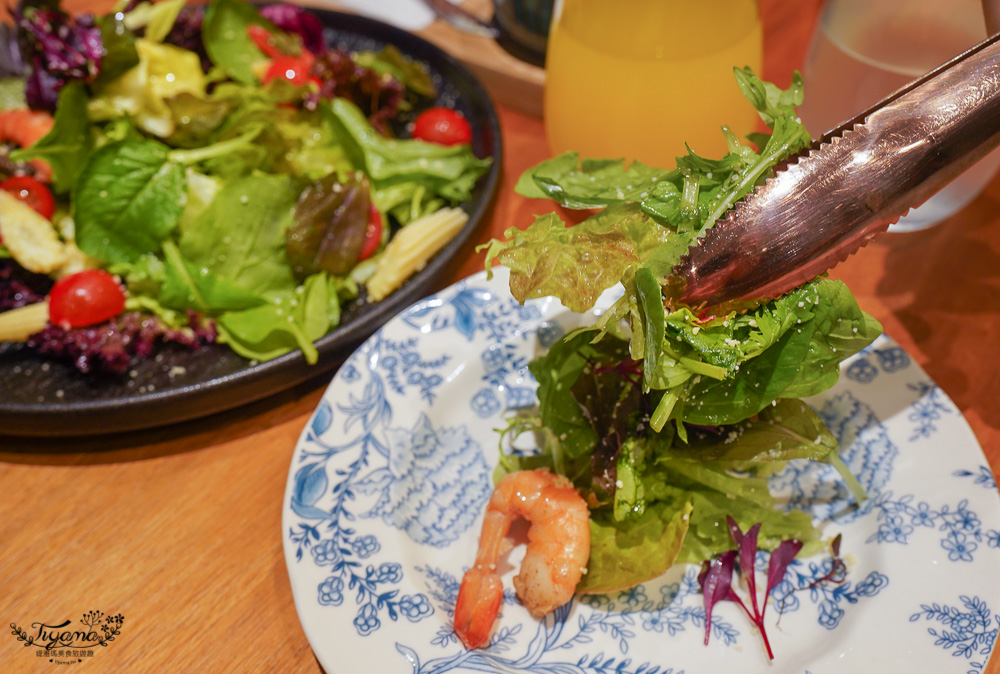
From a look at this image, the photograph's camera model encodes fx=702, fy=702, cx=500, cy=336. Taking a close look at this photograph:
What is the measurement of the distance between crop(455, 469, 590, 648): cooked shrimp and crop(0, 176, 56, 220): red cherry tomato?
1.28 m

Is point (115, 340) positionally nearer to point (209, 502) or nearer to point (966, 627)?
point (209, 502)

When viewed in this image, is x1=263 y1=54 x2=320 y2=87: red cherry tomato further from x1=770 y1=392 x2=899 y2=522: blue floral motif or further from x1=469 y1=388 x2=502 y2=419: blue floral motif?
x1=770 y1=392 x2=899 y2=522: blue floral motif

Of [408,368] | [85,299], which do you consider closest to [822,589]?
[408,368]

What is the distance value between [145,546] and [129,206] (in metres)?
0.72

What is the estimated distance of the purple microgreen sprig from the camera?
94 centimetres

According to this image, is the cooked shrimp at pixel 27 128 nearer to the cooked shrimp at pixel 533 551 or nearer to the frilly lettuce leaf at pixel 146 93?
the frilly lettuce leaf at pixel 146 93

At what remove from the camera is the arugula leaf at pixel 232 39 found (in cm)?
189

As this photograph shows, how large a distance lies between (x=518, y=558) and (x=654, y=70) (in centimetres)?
85

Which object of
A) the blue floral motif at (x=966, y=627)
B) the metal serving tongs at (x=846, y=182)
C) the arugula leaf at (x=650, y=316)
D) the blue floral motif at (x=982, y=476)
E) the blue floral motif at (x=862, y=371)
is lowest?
the blue floral motif at (x=966, y=627)

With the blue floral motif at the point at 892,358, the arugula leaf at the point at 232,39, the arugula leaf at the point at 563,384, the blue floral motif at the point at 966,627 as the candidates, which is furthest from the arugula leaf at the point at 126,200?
the blue floral motif at the point at 966,627

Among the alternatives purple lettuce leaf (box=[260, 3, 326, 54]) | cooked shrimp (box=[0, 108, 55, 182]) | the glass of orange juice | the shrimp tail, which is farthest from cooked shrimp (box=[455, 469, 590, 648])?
purple lettuce leaf (box=[260, 3, 326, 54])

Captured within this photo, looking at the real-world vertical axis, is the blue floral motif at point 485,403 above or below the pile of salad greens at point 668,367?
below

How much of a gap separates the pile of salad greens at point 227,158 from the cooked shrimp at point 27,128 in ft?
0.13

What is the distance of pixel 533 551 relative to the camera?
3.02 feet
